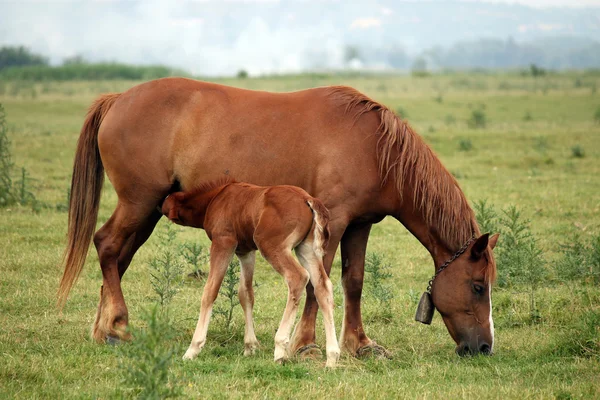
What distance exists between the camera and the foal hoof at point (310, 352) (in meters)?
6.18

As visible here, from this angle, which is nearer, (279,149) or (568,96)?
(279,149)

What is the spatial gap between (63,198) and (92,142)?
6025 mm

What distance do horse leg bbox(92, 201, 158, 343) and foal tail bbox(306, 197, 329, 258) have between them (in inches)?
64.8

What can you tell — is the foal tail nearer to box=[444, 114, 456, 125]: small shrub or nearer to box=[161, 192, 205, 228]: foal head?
box=[161, 192, 205, 228]: foal head

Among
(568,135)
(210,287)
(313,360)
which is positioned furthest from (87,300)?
(568,135)

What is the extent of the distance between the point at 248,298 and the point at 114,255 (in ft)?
4.28

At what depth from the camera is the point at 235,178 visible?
6512mm

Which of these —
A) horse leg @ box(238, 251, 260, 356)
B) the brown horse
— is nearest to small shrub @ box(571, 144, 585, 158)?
the brown horse

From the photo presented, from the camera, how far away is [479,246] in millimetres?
6055

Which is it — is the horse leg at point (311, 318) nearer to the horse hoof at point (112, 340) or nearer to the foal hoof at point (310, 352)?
the foal hoof at point (310, 352)

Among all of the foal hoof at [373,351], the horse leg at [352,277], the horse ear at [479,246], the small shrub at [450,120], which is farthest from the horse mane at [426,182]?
the small shrub at [450,120]

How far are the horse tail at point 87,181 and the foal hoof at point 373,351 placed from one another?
8.95 ft

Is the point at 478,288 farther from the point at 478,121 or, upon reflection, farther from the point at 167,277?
the point at 478,121

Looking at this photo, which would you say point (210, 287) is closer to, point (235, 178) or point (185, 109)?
point (235, 178)
